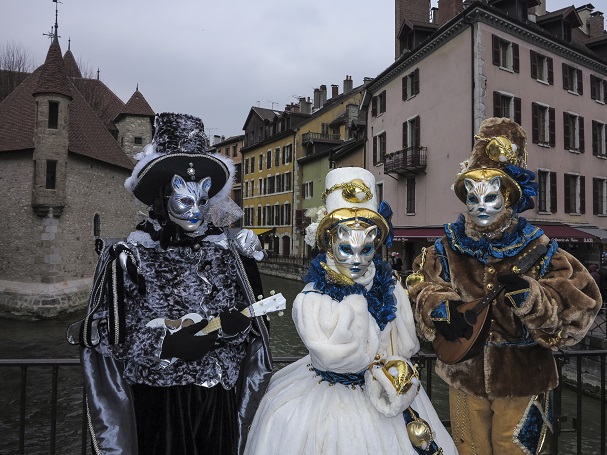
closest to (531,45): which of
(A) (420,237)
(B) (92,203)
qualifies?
(A) (420,237)

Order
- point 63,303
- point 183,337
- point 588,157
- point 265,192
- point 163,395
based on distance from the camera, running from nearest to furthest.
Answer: point 183,337, point 163,395, point 63,303, point 588,157, point 265,192

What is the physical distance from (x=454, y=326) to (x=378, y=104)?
23.3m

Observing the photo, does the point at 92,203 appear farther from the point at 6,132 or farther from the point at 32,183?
the point at 6,132

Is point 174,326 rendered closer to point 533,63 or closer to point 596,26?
point 533,63

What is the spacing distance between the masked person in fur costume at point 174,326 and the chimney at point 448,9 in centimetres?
2109

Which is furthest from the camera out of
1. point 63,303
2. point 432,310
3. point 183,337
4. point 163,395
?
point 63,303

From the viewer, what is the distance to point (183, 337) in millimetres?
2371

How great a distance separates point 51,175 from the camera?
60.6 feet

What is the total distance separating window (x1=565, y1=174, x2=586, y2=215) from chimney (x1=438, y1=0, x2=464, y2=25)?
8798 mm

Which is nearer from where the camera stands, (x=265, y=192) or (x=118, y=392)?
(x=118, y=392)

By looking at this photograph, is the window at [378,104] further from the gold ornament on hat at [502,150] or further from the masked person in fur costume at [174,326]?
the masked person in fur costume at [174,326]

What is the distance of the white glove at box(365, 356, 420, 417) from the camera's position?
2.35 m

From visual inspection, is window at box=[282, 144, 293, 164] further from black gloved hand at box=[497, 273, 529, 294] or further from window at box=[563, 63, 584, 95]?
black gloved hand at box=[497, 273, 529, 294]

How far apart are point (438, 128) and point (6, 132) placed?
1866 centimetres
